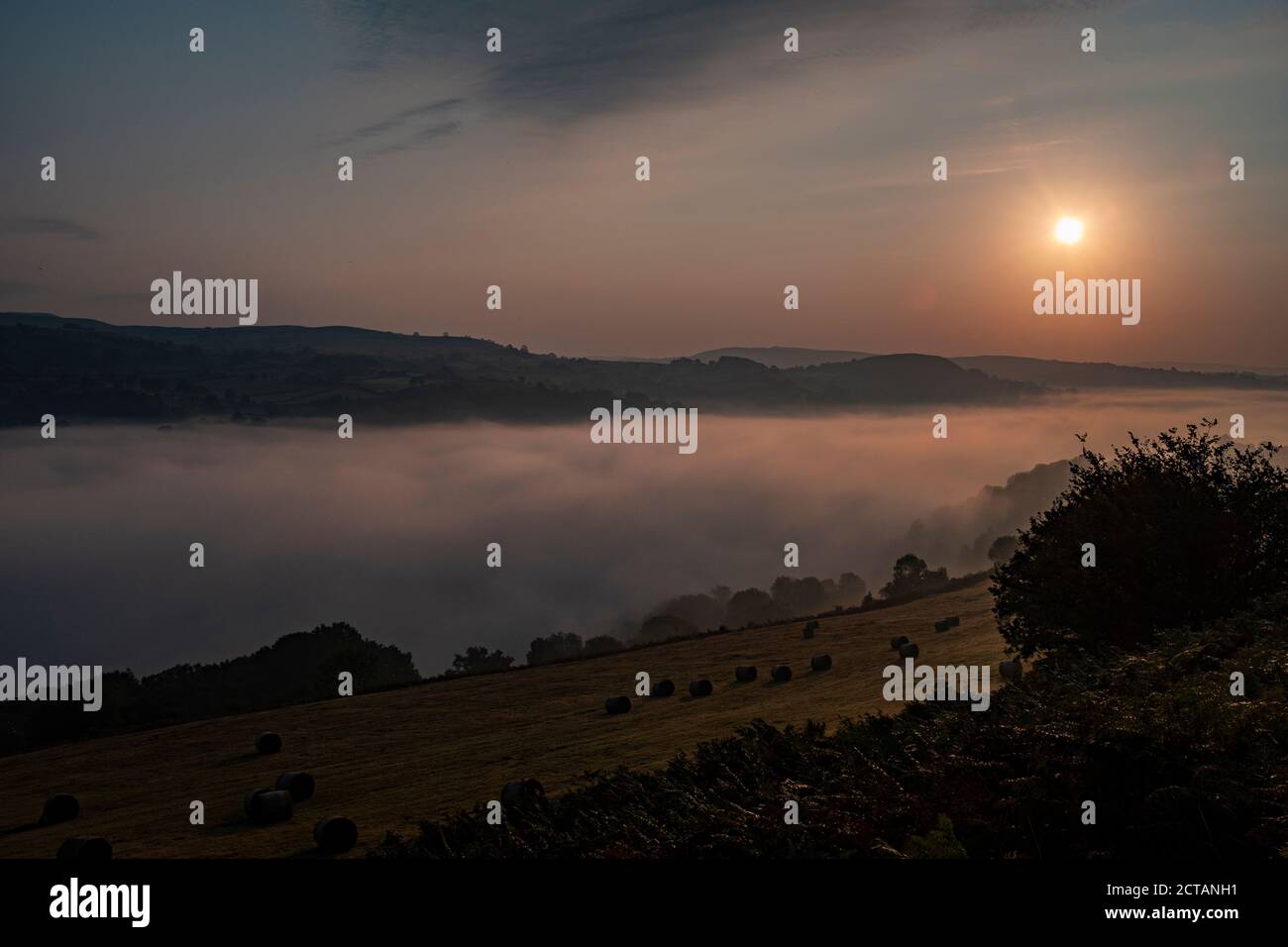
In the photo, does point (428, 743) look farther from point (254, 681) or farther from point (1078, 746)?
point (254, 681)

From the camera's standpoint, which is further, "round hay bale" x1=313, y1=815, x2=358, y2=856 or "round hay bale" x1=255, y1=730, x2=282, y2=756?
"round hay bale" x1=255, y1=730, x2=282, y2=756

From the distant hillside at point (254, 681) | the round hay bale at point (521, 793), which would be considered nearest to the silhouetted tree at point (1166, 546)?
the round hay bale at point (521, 793)

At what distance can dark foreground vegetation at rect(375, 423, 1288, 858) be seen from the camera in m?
17.9

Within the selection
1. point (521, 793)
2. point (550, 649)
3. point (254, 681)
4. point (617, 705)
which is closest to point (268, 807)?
point (521, 793)

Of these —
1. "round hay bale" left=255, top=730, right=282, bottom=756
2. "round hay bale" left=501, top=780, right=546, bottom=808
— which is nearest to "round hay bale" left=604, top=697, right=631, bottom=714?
"round hay bale" left=255, top=730, right=282, bottom=756

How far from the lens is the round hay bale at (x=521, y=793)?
32.7 meters

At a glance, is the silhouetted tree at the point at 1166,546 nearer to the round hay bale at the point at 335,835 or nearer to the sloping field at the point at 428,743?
the sloping field at the point at 428,743

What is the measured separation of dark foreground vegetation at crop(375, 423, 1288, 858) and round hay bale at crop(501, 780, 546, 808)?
9.2 inches

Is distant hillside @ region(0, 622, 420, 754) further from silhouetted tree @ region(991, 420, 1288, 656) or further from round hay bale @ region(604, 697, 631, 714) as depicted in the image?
silhouetted tree @ region(991, 420, 1288, 656)

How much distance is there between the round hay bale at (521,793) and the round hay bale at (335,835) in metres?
4.82
